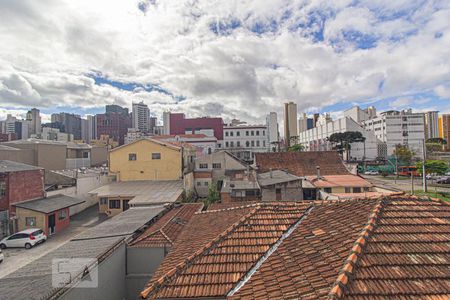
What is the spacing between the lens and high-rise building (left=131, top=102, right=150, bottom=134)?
11700cm

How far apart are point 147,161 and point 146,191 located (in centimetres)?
550

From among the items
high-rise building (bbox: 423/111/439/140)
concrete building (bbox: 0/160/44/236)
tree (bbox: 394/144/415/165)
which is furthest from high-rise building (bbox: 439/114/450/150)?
concrete building (bbox: 0/160/44/236)

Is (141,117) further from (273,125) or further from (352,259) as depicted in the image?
(352,259)

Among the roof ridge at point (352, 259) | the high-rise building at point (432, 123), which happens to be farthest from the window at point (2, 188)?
the high-rise building at point (432, 123)

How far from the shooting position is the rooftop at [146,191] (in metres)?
18.0

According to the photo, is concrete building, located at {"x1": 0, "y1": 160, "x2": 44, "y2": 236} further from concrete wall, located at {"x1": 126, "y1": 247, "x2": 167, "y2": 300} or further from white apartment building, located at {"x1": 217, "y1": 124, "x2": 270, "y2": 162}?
white apartment building, located at {"x1": 217, "y1": 124, "x2": 270, "y2": 162}

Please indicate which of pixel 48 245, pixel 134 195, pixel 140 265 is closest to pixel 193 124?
pixel 134 195

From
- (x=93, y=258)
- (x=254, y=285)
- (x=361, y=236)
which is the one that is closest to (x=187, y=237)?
(x=93, y=258)

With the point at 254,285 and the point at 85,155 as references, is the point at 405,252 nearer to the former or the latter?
the point at 254,285

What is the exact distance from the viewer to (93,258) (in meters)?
6.41

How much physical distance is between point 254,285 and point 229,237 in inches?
69.2

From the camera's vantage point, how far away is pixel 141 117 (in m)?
120

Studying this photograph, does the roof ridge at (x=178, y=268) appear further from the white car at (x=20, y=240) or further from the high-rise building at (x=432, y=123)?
the high-rise building at (x=432, y=123)

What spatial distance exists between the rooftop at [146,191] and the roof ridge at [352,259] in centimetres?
1437
